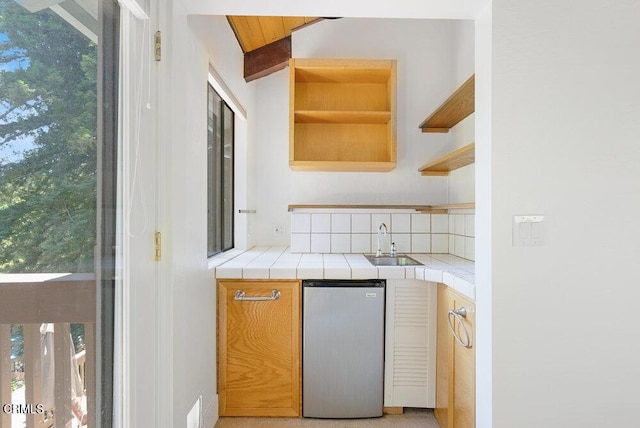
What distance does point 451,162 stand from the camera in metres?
2.25

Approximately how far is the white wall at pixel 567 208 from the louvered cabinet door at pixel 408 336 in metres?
0.70

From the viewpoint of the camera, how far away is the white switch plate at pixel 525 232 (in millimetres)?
1355

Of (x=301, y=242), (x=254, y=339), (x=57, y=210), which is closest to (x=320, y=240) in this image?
(x=301, y=242)

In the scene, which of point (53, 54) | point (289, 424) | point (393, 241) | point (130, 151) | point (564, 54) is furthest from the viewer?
point (393, 241)

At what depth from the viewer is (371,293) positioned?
2006mm

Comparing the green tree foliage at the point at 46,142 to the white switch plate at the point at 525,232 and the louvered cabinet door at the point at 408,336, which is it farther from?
the louvered cabinet door at the point at 408,336

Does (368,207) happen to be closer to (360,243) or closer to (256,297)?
(360,243)

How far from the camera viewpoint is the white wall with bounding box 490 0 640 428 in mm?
1354

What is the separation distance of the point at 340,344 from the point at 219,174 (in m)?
1.45

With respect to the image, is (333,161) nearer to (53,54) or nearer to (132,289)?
(132,289)

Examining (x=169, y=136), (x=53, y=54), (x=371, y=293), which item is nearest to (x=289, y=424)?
(x=371, y=293)

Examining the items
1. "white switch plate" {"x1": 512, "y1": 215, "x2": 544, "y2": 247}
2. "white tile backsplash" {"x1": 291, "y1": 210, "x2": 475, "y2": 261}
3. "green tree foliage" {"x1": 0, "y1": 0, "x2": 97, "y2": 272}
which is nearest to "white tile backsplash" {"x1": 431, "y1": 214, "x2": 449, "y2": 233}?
"white tile backsplash" {"x1": 291, "y1": 210, "x2": 475, "y2": 261}

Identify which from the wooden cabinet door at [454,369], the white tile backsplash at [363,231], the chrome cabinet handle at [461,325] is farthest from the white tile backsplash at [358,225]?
the chrome cabinet handle at [461,325]

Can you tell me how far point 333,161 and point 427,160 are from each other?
0.76 metres
